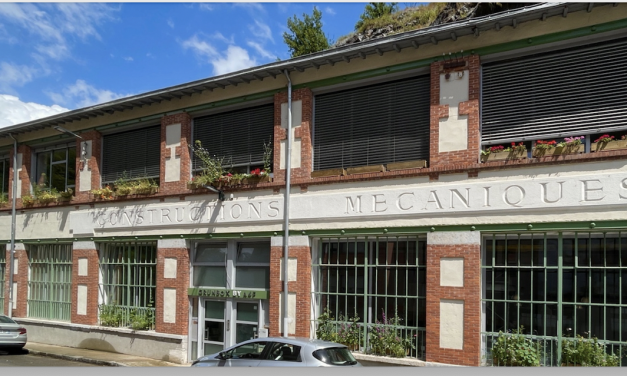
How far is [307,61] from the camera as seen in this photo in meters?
15.2

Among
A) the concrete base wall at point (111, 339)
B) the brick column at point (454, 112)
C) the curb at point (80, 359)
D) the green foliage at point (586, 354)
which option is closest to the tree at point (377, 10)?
the brick column at point (454, 112)

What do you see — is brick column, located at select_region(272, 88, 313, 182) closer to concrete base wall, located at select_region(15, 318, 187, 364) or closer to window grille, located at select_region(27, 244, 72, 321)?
concrete base wall, located at select_region(15, 318, 187, 364)

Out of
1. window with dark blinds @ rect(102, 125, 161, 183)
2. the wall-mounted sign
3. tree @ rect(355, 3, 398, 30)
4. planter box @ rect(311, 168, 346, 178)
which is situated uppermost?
tree @ rect(355, 3, 398, 30)

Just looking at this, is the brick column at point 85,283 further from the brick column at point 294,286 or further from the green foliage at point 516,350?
the green foliage at point 516,350

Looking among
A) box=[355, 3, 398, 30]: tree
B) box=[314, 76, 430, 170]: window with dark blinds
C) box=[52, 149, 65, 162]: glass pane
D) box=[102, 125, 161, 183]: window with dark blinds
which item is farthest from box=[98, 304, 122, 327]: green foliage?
box=[355, 3, 398, 30]: tree

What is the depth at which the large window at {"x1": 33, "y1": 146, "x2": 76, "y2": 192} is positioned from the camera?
2197 centimetres

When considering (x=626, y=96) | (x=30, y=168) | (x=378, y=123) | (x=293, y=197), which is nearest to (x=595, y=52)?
(x=626, y=96)

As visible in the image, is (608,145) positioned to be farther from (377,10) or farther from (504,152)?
(377,10)

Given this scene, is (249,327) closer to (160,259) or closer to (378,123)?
(160,259)

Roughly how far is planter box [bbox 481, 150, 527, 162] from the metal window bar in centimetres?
1089

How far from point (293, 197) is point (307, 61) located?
139 inches

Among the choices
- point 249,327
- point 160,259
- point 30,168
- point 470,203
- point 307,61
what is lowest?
point 249,327

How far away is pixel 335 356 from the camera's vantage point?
1102 cm

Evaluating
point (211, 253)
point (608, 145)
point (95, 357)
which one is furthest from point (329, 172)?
point (95, 357)
